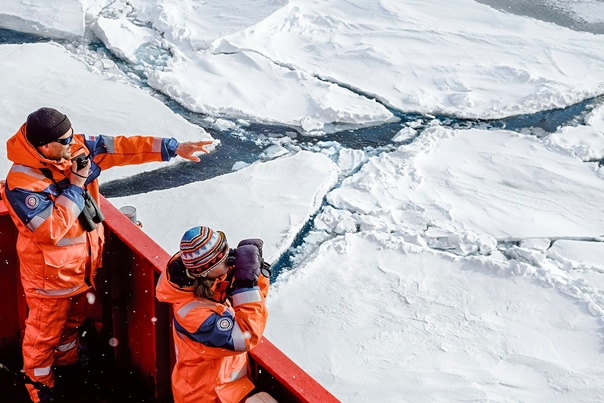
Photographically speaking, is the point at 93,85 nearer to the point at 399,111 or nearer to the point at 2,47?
the point at 2,47

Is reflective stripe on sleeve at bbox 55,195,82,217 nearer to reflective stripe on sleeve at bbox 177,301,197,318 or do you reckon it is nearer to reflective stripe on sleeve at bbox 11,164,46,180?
reflective stripe on sleeve at bbox 11,164,46,180

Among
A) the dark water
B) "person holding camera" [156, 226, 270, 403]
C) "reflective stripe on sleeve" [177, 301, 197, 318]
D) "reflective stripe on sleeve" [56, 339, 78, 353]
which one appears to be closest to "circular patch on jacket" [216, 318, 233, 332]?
"person holding camera" [156, 226, 270, 403]

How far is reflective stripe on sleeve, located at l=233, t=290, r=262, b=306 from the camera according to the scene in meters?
2.32

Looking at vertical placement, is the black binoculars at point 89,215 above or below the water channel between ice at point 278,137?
above

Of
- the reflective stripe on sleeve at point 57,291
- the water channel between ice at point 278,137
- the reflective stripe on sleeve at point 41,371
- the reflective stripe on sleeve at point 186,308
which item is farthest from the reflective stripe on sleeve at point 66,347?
the water channel between ice at point 278,137

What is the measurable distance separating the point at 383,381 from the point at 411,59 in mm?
4763

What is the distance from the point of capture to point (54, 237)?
2707mm

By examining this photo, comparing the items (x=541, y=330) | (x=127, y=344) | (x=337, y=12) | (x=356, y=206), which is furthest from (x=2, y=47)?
(x=541, y=330)

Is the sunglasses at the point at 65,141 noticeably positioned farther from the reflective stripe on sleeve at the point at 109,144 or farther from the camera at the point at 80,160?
the reflective stripe on sleeve at the point at 109,144

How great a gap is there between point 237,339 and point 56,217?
3.25 feet

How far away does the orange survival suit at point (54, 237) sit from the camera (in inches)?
107

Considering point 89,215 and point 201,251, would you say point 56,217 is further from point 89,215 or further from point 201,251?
point 201,251

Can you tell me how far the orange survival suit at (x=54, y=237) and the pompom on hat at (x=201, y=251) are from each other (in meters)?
0.72

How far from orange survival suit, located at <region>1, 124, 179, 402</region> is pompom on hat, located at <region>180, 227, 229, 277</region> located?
2.37ft
